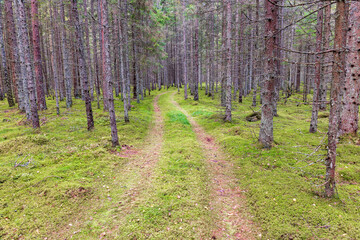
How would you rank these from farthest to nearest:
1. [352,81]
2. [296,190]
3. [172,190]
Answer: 1. [352,81]
2. [172,190]
3. [296,190]

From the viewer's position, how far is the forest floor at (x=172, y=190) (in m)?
4.40

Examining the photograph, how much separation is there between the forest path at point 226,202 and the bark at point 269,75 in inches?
84.9

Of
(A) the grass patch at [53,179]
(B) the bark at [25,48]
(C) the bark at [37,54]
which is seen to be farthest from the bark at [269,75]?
(C) the bark at [37,54]

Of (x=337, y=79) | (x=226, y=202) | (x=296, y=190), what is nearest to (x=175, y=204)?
(x=226, y=202)

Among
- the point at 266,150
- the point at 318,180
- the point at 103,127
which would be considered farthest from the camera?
the point at 103,127

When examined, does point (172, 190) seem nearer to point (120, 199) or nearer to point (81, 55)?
point (120, 199)

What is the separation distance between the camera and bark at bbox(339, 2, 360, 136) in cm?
771

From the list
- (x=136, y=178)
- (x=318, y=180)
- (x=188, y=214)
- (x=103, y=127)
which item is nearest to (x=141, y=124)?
(x=103, y=127)

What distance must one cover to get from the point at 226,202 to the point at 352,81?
7773 mm

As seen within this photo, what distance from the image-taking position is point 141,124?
1416 cm

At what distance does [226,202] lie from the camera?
5641 millimetres

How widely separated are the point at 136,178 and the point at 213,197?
9.62ft

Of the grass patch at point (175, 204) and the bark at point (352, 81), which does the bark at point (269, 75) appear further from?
the bark at point (352, 81)

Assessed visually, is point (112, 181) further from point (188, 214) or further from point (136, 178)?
point (188, 214)
